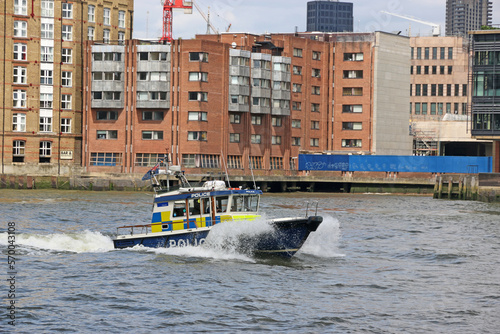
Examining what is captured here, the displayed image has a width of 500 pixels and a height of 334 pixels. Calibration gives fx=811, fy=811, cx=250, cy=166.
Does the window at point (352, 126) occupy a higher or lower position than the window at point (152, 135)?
higher

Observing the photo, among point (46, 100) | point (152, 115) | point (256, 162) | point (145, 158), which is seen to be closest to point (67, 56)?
point (46, 100)

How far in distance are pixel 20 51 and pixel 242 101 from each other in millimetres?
35105

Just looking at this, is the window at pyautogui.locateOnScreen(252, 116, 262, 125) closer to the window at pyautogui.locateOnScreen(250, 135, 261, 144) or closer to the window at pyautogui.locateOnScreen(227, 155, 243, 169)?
the window at pyautogui.locateOnScreen(250, 135, 261, 144)

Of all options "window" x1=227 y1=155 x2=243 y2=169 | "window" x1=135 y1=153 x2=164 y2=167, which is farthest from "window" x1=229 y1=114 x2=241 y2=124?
"window" x1=135 y1=153 x2=164 y2=167

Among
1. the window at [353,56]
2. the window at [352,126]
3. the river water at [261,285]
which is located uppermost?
the window at [353,56]

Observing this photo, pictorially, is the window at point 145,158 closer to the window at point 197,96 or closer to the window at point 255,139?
the window at point 197,96

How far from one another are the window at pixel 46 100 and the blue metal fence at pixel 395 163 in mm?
41773

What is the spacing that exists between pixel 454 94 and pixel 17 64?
98.8 meters

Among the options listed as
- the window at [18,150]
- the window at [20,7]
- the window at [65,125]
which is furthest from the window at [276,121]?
the window at [20,7]

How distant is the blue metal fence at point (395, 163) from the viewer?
128 meters

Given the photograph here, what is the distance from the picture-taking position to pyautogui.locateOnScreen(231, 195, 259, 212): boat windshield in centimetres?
4494

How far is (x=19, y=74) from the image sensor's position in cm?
12481

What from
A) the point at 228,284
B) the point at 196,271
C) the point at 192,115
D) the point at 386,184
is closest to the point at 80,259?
the point at 196,271

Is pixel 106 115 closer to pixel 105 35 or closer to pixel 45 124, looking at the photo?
pixel 45 124
